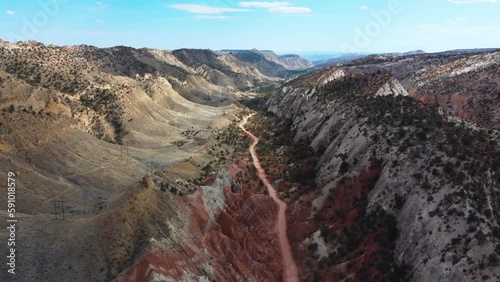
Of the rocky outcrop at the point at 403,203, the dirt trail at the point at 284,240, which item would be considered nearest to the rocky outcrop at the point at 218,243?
the dirt trail at the point at 284,240

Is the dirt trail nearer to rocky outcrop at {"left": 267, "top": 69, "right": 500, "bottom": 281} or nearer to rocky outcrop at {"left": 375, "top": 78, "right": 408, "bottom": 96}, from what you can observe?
rocky outcrop at {"left": 267, "top": 69, "right": 500, "bottom": 281}

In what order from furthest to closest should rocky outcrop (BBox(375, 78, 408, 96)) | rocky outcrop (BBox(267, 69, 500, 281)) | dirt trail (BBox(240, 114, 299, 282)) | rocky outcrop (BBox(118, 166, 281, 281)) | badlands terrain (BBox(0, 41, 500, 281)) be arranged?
1. rocky outcrop (BBox(375, 78, 408, 96))
2. dirt trail (BBox(240, 114, 299, 282))
3. rocky outcrop (BBox(267, 69, 500, 281))
4. badlands terrain (BBox(0, 41, 500, 281))
5. rocky outcrop (BBox(118, 166, 281, 281))

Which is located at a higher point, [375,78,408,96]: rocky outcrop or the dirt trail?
[375,78,408,96]: rocky outcrop

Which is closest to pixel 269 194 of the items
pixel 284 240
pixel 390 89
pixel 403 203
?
pixel 284 240

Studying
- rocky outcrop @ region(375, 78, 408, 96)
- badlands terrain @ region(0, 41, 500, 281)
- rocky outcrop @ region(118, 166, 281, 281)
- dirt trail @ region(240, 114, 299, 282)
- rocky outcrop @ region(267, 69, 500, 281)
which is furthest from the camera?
rocky outcrop @ region(375, 78, 408, 96)

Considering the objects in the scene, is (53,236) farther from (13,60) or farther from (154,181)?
(13,60)

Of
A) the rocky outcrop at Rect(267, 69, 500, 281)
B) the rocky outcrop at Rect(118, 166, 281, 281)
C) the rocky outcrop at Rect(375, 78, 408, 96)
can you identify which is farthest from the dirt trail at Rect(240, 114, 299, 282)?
the rocky outcrop at Rect(375, 78, 408, 96)

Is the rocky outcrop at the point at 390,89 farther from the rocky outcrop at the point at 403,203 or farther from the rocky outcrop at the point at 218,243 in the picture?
the rocky outcrop at the point at 218,243

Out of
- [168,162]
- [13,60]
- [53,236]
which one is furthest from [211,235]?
[13,60]

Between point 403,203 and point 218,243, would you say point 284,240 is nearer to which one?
point 218,243
